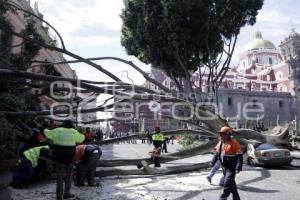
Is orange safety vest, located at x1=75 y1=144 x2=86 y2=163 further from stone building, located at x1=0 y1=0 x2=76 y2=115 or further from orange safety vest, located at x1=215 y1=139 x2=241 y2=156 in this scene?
orange safety vest, located at x1=215 y1=139 x2=241 y2=156

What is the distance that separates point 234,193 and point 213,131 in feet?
21.9

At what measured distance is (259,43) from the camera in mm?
89812

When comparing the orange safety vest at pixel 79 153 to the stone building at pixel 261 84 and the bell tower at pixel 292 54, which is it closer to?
the stone building at pixel 261 84

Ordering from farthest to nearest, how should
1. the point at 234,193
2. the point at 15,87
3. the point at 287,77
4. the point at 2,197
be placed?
1. the point at 287,77
2. the point at 15,87
3. the point at 234,193
4. the point at 2,197

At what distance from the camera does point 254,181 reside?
1153 cm

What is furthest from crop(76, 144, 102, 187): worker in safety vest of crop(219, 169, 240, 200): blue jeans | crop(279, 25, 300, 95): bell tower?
crop(279, 25, 300, 95): bell tower

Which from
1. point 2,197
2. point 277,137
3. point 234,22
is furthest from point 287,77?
point 2,197

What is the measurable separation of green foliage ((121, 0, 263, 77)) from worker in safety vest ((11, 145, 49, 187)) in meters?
12.7

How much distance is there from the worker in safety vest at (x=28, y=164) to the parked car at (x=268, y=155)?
9007 millimetres

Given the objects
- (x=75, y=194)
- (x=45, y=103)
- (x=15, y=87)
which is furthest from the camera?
(x=45, y=103)

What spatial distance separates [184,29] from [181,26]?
0.75ft

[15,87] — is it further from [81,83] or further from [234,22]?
[234,22]

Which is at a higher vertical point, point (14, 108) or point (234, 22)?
point (234, 22)

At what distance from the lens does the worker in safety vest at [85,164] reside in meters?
10.3
